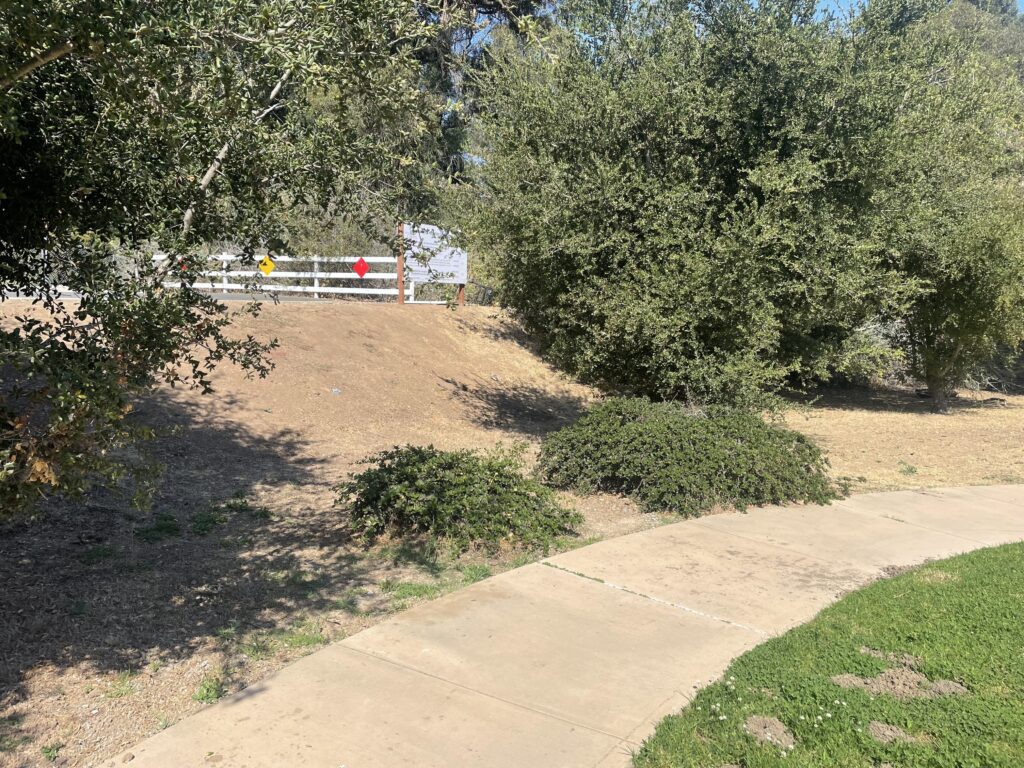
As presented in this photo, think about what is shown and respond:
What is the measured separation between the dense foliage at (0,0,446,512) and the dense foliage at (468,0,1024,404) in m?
4.34

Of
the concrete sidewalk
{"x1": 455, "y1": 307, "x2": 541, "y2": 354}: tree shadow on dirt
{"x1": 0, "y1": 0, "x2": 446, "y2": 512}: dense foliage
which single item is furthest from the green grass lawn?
{"x1": 455, "y1": 307, "x2": 541, "y2": 354}: tree shadow on dirt

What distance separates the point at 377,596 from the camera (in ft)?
19.6

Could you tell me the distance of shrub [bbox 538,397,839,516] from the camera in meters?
8.66

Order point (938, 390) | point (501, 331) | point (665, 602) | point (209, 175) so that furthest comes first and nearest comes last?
1. point (501, 331)
2. point (938, 390)
3. point (665, 602)
4. point (209, 175)

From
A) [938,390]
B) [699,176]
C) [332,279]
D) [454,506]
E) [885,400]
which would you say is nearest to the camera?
[454,506]

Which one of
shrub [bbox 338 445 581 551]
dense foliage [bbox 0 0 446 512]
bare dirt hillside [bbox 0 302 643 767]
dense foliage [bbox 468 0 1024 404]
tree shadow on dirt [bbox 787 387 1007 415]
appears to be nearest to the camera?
dense foliage [bbox 0 0 446 512]

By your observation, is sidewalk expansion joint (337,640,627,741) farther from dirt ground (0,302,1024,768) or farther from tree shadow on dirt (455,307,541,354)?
tree shadow on dirt (455,307,541,354)

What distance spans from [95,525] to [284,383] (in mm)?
6526

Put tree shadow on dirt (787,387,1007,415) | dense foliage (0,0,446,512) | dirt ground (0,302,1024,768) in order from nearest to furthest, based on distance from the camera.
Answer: dense foliage (0,0,446,512) < dirt ground (0,302,1024,768) < tree shadow on dirt (787,387,1007,415)

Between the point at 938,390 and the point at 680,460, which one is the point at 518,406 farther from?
the point at 938,390

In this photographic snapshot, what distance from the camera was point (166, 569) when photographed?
6273 millimetres

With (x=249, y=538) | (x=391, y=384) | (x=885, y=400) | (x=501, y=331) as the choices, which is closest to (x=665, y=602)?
(x=249, y=538)

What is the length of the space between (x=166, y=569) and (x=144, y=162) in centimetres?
285

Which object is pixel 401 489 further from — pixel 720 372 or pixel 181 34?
pixel 720 372
